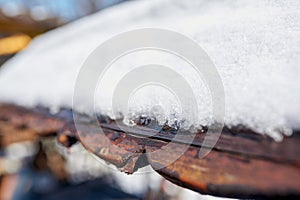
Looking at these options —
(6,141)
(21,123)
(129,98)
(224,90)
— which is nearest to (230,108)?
(224,90)

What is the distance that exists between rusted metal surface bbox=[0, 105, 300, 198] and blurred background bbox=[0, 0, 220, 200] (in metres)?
1.99

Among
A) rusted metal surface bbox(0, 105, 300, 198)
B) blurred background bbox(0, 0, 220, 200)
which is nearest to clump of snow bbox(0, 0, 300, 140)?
rusted metal surface bbox(0, 105, 300, 198)

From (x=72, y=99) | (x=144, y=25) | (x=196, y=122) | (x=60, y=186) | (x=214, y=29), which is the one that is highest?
(x=144, y=25)

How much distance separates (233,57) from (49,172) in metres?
3.80

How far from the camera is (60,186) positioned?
14.1 ft

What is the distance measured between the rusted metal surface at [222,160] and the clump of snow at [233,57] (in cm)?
3

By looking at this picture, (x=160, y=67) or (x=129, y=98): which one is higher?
(x=160, y=67)

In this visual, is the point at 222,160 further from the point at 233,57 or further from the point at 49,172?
the point at 49,172

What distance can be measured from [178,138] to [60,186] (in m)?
4.18

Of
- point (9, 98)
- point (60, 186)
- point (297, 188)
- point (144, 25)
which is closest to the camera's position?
point (297, 188)

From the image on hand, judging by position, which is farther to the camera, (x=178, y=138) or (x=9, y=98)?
(x=9, y=98)

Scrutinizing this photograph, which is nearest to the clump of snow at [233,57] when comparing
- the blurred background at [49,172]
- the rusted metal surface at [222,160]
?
the rusted metal surface at [222,160]

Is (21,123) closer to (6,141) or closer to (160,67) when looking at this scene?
Answer: (160,67)

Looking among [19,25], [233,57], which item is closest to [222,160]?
[233,57]
